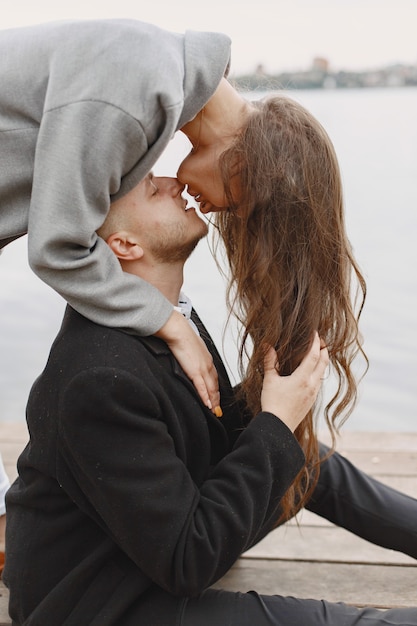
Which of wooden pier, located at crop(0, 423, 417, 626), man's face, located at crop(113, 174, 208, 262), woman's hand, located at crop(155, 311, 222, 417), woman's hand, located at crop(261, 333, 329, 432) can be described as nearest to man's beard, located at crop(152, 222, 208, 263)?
man's face, located at crop(113, 174, 208, 262)

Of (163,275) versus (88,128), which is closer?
(88,128)

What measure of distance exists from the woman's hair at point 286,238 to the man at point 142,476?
0.22 ft

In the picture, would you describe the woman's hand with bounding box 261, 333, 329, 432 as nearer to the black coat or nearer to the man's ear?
the black coat

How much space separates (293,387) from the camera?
1.57 metres

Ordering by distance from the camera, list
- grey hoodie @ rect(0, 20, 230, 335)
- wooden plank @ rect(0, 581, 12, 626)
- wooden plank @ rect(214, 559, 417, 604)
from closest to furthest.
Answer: grey hoodie @ rect(0, 20, 230, 335) < wooden plank @ rect(0, 581, 12, 626) < wooden plank @ rect(214, 559, 417, 604)

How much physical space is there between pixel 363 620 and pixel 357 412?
213 cm

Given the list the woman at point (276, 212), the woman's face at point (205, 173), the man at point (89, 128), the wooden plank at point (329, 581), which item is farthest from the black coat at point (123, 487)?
the wooden plank at point (329, 581)

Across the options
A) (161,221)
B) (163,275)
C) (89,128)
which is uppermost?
(89,128)

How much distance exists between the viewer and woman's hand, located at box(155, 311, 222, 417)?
5.04 feet

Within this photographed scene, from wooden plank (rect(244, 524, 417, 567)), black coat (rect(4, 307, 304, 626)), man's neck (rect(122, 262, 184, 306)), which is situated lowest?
wooden plank (rect(244, 524, 417, 567))

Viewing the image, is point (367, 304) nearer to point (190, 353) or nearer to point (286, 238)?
point (286, 238)

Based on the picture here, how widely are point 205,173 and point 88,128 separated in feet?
1.16

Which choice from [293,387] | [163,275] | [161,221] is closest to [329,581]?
[293,387]

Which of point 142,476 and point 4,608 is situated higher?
point 142,476
